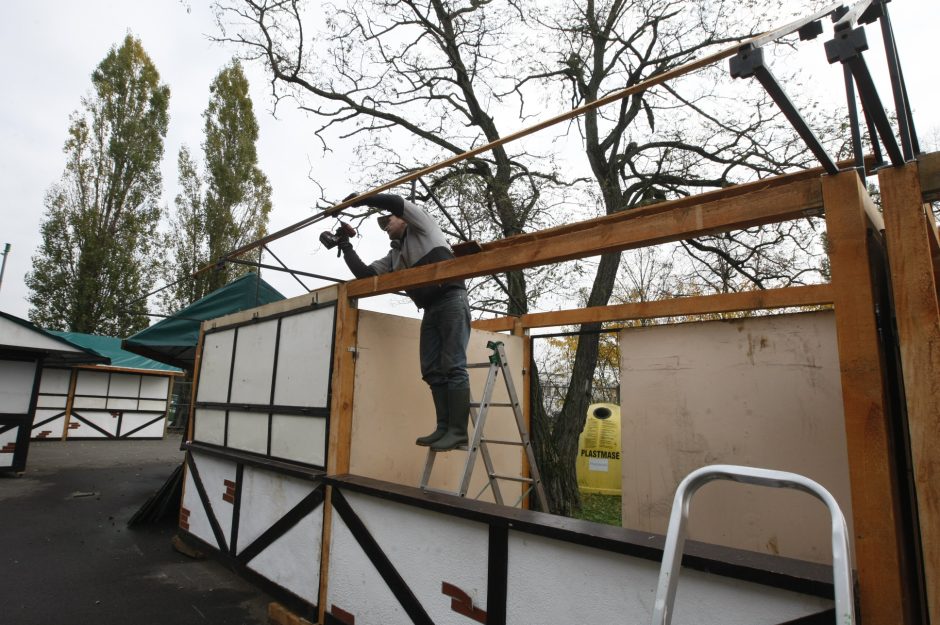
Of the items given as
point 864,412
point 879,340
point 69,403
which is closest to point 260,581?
point 864,412

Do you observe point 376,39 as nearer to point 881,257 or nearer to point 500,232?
point 500,232

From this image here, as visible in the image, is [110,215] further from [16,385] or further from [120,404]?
[16,385]

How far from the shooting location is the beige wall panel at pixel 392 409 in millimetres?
3484

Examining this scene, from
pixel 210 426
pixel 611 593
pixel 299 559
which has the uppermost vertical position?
pixel 210 426

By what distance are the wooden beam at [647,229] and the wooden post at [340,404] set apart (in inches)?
29.8

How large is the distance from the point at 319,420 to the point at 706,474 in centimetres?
275

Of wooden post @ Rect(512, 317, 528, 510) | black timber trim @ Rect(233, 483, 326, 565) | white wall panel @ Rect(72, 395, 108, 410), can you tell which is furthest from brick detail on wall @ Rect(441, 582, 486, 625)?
white wall panel @ Rect(72, 395, 108, 410)

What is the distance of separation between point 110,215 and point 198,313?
57.9 ft

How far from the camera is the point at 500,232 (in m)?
7.57

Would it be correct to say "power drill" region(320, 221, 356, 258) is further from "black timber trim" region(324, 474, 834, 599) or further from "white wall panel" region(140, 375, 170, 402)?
"white wall panel" region(140, 375, 170, 402)

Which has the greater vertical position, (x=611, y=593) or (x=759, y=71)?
(x=759, y=71)

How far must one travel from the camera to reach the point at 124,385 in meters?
16.2

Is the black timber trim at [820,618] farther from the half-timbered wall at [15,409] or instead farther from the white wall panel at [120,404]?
the white wall panel at [120,404]

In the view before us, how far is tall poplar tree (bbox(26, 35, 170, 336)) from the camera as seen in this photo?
758 inches
